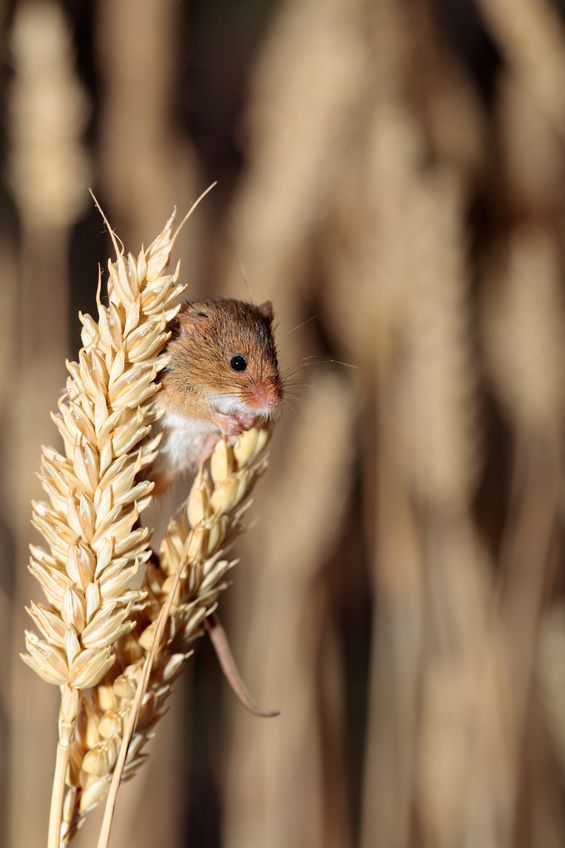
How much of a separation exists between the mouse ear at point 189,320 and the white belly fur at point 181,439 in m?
0.10

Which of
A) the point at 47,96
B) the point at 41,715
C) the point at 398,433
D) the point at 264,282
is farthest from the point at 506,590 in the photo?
the point at 47,96

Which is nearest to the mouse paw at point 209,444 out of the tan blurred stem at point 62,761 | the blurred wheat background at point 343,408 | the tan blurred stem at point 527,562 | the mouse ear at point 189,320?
the mouse ear at point 189,320

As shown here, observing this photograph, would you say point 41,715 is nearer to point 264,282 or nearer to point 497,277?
point 264,282

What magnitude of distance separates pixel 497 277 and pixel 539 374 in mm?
941

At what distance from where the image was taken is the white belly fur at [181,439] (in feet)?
3.61

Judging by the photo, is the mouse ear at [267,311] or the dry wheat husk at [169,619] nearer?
the dry wheat husk at [169,619]

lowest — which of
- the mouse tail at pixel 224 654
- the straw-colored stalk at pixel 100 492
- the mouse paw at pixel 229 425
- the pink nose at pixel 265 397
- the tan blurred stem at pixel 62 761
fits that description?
the tan blurred stem at pixel 62 761

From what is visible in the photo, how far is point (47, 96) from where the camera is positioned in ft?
5.96

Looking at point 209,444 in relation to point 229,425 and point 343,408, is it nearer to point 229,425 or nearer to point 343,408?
point 229,425

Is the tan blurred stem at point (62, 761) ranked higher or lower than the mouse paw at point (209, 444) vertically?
lower

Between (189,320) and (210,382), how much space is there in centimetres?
8

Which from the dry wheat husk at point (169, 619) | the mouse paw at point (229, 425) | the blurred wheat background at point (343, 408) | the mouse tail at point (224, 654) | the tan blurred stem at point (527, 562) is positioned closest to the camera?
the dry wheat husk at point (169, 619)

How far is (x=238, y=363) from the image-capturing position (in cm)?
112

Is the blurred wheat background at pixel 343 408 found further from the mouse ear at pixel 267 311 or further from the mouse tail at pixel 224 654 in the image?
the mouse tail at pixel 224 654
